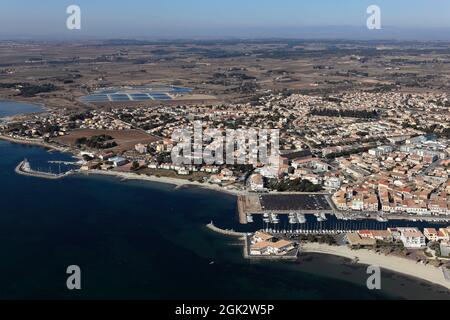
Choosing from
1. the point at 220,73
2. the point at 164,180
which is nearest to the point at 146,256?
the point at 164,180

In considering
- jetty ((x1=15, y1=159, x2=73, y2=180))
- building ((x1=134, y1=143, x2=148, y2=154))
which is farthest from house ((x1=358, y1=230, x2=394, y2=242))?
building ((x1=134, y1=143, x2=148, y2=154))

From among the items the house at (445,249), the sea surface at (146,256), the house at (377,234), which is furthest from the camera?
the house at (377,234)

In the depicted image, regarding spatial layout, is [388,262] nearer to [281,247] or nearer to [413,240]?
[413,240]

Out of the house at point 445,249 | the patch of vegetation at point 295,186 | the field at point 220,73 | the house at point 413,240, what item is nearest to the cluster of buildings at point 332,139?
the patch of vegetation at point 295,186

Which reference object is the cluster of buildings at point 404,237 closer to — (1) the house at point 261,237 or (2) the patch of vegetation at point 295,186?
(1) the house at point 261,237

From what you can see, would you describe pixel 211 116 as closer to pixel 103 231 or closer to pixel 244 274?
pixel 103 231

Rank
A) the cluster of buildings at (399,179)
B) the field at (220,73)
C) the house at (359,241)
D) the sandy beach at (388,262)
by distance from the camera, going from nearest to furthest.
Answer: the sandy beach at (388,262), the house at (359,241), the cluster of buildings at (399,179), the field at (220,73)

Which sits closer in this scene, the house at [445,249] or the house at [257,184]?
the house at [445,249]
